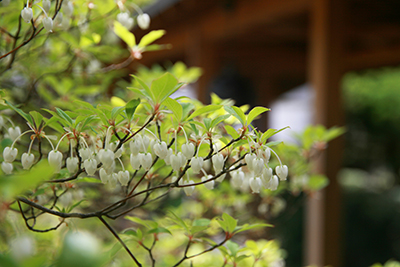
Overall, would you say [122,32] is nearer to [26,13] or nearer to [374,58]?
[26,13]

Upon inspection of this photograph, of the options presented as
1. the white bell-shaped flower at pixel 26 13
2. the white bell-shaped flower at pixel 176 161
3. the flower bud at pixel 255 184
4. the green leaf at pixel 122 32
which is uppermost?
the white bell-shaped flower at pixel 26 13

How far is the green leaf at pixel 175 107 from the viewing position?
76 centimetres

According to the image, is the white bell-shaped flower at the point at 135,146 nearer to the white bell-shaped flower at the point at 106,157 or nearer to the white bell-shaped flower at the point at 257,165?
the white bell-shaped flower at the point at 106,157

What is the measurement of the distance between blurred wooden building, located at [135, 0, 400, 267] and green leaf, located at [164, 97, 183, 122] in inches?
67.6

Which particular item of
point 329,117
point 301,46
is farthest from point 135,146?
point 301,46

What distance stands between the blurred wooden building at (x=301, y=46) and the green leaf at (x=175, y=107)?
172 centimetres

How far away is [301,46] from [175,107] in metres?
4.37

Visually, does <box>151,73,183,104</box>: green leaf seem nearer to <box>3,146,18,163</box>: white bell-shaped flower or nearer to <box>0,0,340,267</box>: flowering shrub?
<box>0,0,340,267</box>: flowering shrub

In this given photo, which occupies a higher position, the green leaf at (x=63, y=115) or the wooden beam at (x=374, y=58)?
the green leaf at (x=63, y=115)

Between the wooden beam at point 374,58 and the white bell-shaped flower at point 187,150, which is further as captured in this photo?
the wooden beam at point 374,58

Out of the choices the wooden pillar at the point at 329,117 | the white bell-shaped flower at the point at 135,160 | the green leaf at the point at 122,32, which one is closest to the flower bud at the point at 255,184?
the white bell-shaped flower at the point at 135,160

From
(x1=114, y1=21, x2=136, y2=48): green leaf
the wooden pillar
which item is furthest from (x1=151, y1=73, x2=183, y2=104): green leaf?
the wooden pillar

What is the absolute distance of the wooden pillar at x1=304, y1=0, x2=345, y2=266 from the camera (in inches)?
89.6

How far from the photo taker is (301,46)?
472 cm
